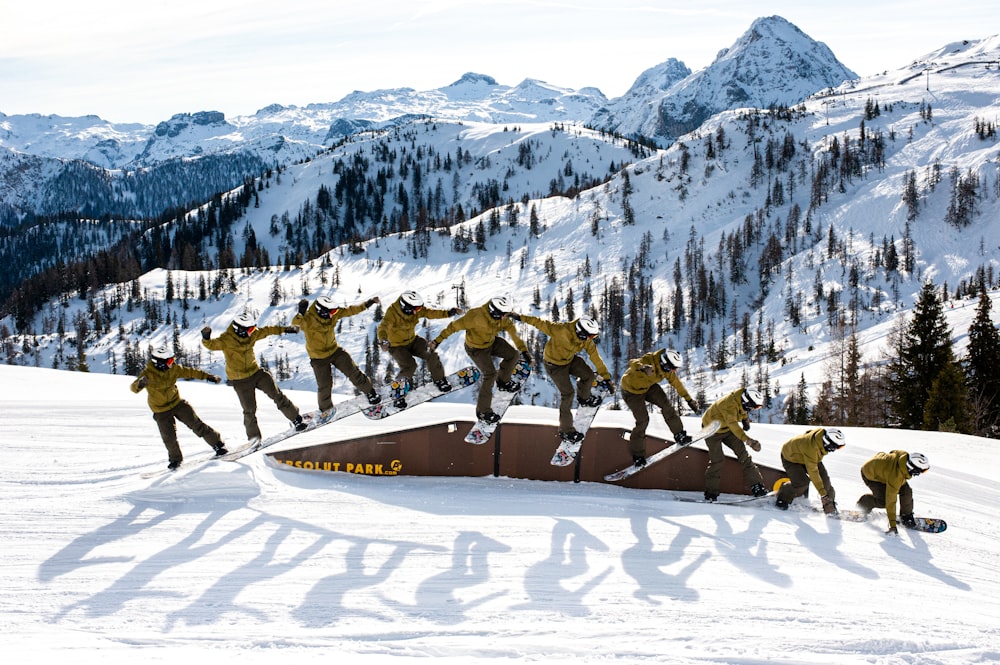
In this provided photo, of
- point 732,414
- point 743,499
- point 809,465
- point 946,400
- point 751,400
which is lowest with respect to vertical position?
point 946,400

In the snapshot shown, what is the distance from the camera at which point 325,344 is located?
10.5m

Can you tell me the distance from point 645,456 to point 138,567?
24.7ft

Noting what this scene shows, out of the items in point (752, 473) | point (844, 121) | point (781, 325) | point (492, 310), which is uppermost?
point (844, 121)

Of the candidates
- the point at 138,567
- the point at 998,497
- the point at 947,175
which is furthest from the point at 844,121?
the point at 138,567

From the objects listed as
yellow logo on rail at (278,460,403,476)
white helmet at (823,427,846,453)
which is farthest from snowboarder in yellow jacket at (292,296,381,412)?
white helmet at (823,427,846,453)

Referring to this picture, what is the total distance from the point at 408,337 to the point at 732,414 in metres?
5.33

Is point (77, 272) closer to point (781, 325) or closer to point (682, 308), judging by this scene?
point (682, 308)

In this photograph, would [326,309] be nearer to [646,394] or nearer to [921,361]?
[646,394]

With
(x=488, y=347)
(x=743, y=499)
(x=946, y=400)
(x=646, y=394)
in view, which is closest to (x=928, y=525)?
(x=743, y=499)

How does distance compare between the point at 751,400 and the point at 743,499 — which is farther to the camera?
the point at 743,499

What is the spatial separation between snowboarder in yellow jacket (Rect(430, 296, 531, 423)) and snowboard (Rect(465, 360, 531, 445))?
4.2 inches

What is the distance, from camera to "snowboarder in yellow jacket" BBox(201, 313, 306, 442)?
32.7ft

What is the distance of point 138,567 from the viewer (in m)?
7.40

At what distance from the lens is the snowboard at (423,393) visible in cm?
1098
